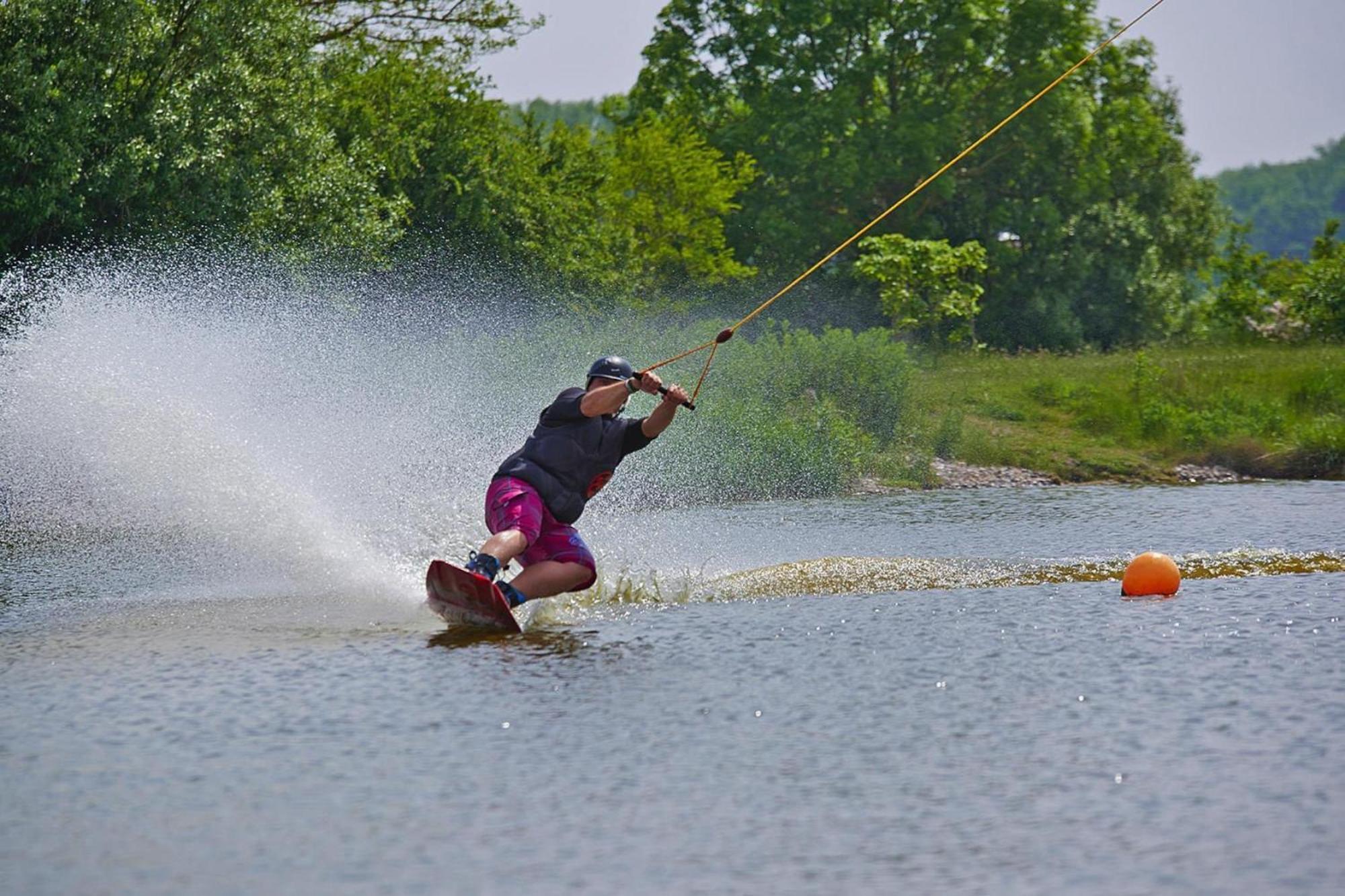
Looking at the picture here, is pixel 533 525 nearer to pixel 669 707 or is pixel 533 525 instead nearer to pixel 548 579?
pixel 548 579

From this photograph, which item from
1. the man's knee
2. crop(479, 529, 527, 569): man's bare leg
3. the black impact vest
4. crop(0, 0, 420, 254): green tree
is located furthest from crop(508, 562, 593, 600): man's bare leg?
crop(0, 0, 420, 254): green tree

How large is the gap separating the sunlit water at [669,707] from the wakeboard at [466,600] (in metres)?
0.19

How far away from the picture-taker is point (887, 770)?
6.63 m

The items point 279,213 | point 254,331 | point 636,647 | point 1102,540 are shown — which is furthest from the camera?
point 279,213

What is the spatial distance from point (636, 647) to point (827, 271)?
33193 mm

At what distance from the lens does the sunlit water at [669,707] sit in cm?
567

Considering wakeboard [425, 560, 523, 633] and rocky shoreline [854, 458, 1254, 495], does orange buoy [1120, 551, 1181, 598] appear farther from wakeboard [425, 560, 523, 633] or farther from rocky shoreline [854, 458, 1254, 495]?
rocky shoreline [854, 458, 1254, 495]

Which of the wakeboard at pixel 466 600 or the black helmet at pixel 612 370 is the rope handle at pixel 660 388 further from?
the wakeboard at pixel 466 600

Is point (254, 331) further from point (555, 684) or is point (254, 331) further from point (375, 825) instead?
point (375, 825)

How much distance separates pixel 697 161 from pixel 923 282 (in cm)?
544

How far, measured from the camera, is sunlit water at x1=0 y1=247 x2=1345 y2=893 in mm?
5668

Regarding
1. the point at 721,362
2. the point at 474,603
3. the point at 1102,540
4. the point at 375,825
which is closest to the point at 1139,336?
the point at 721,362

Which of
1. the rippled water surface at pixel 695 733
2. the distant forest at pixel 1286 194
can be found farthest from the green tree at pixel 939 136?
the distant forest at pixel 1286 194

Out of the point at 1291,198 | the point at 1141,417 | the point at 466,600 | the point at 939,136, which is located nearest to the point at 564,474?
the point at 466,600
